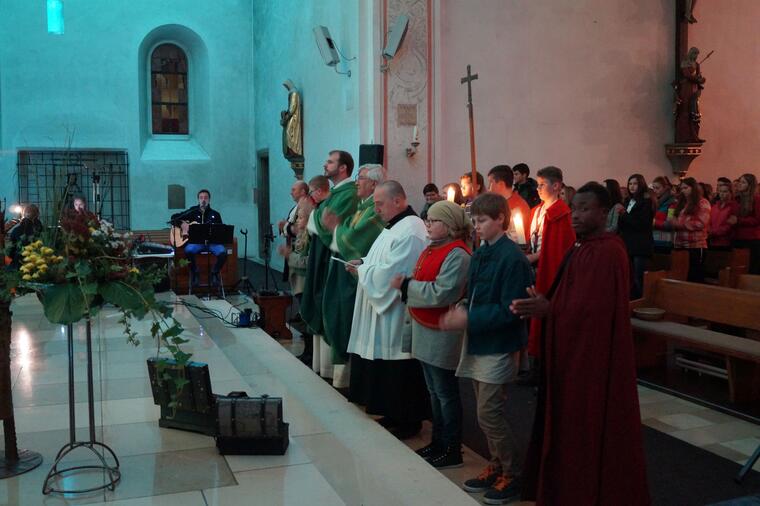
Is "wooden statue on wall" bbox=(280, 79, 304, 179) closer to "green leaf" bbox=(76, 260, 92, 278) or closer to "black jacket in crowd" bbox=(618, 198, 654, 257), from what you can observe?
"black jacket in crowd" bbox=(618, 198, 654, 257)

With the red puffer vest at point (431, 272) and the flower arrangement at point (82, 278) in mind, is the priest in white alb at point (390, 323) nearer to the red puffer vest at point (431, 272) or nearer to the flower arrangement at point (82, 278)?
the red puffer vest at point (431, 272)

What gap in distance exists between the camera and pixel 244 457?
409cm

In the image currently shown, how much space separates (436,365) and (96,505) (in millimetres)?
1951

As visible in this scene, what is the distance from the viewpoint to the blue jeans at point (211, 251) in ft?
37.3

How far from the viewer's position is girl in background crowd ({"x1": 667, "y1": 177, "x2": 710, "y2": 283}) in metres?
8.81

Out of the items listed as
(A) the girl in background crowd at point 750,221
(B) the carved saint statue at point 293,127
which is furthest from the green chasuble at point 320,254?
(B) the carved saint statue at point 293,127

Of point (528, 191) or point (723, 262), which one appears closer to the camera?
point (528, 191)

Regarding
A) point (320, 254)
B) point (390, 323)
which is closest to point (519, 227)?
point (320, 254)

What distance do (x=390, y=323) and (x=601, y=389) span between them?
199 cm

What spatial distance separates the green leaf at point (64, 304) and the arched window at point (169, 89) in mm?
15554

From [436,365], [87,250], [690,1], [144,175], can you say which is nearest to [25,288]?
[87,250]

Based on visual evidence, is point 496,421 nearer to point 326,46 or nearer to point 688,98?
point 326,46

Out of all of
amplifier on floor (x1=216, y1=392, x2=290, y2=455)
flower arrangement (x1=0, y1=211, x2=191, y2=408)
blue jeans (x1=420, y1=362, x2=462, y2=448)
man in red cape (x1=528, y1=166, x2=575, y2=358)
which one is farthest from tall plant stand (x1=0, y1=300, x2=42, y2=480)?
man in red cape (x1=528, y1=166, x2=575, y2=358)

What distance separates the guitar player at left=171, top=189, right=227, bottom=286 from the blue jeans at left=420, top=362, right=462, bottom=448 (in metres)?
7.37
